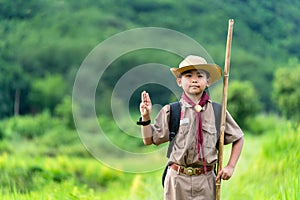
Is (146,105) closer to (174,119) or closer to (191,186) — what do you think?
(174,119)

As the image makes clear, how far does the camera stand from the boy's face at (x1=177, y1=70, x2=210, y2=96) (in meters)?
3.28

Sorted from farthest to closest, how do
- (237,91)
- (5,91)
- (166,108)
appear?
(5,91)
(237,91)
(166,108)

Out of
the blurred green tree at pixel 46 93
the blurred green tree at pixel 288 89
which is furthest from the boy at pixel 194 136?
the blurred green tree at pixel 46 93

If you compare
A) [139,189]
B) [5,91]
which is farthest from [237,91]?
[5,91]

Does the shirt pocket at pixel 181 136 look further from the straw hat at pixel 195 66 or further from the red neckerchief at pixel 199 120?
the straw hat at pixel 195 66

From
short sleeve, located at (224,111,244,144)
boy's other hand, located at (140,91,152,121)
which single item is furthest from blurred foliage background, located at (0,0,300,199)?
boy's other hand, located at (140,91,152,121)

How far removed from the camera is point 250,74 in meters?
55.1

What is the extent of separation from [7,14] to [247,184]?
58.7 meters

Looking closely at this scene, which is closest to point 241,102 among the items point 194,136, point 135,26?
point 194,136

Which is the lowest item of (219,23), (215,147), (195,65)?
(215,147)

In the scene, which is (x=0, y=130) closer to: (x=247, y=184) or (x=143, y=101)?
(x=247, y=184)

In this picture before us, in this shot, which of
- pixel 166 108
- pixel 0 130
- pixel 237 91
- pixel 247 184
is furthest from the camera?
pixel 0 130

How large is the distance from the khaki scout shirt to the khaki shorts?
0.25 feet

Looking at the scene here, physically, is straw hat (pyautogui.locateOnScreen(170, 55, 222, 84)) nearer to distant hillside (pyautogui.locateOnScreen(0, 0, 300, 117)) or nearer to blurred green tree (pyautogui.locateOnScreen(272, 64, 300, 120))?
blurred green tree (pyautogui.locateOnScreen(272, 64, 300, 120))
